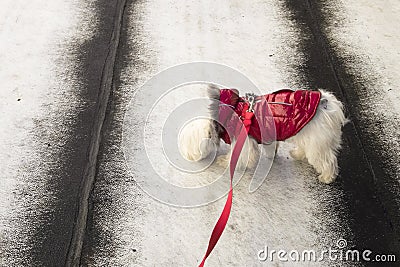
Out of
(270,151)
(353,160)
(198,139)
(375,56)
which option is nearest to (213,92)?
(198,139)

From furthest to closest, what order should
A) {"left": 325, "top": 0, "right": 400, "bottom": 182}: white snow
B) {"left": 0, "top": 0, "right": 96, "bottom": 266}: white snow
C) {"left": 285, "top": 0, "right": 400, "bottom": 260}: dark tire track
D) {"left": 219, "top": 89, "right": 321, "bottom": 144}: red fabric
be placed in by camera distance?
{"left": 325, "top": 0, "right": 400, "bottom": 182}: white snow → {"left": 0, "top": 0, "right": 96, "bottom": 266}: white snow → {"left": 285, "top": 0, "right": 400, "bottom": 260}: dark tire track → {"left": 219, "top": 89, "right": 321, "bottom": 144}: red fabric

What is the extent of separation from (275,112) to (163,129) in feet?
3.38

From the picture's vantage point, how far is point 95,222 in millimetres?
3314

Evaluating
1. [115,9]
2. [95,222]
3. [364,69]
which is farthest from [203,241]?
[115,9]

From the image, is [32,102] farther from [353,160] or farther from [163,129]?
[353,160]

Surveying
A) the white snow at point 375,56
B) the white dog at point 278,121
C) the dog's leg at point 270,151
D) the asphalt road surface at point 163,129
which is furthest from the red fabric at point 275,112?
the white snow at point 375,56

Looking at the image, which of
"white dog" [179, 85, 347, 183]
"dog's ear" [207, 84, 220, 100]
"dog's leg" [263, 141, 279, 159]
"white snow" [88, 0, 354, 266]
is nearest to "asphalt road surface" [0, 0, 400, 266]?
"white snow" [88, 0, 354, 266]

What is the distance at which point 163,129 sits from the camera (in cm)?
388

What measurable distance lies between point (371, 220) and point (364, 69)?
1564mm

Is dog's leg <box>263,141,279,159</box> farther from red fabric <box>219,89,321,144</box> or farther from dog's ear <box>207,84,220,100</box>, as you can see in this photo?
dog's ear <box>207,84,220,100</box>

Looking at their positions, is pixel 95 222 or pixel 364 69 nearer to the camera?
pixel 95 222

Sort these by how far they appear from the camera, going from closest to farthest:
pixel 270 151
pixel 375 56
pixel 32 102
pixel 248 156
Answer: pixel 248 156 → pixel 270 151 → pixel 32 102 → pixel 375 56

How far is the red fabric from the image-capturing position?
10.2 feet

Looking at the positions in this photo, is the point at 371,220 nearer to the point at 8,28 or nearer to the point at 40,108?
the point at 40,108
